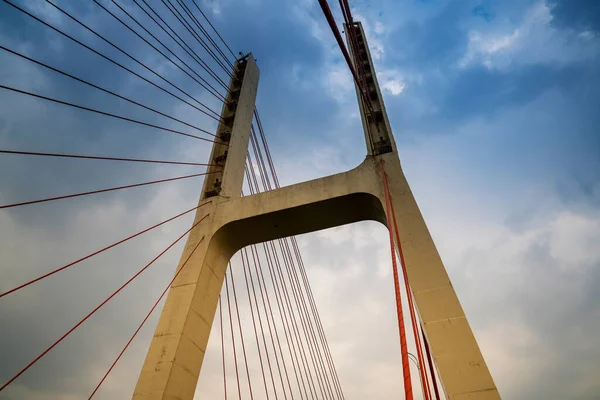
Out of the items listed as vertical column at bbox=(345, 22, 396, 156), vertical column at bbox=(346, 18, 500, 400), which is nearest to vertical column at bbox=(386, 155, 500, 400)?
vertical column at bbox=(346, 18, 500, 400)

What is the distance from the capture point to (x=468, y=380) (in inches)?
167

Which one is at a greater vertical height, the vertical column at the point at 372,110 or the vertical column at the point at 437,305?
the vertical column at the point at 372,110

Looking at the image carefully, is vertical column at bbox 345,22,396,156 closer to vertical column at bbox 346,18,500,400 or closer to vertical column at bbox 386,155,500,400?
vertical column at bbox 346,18,500,400

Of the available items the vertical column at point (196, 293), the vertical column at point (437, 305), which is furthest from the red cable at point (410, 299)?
the vertical column at point (196, 293)

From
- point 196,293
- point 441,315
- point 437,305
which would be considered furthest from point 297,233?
point 441,315

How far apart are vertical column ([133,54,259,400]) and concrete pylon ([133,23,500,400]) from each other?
0.06ft

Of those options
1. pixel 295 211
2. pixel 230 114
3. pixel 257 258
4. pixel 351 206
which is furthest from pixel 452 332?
pixel 230 114

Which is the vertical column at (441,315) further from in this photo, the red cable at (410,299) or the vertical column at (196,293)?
the vertical column at (196,293)

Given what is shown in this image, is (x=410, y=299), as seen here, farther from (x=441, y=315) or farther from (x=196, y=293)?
(x=196, y=293)

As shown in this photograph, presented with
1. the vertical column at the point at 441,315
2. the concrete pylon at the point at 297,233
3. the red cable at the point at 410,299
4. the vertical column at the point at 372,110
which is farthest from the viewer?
the vertical column at the point at 372,110

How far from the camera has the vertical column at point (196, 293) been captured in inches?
220

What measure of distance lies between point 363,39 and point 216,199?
7101mm

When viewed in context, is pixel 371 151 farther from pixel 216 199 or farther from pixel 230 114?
pixel 230 114

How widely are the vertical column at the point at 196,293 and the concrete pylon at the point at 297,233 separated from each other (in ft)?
0.06
